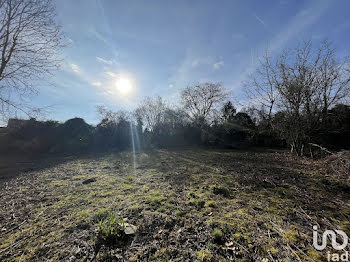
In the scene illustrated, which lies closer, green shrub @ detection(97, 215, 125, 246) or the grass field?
the grass field

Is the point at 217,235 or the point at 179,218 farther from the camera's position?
the point at 179,218

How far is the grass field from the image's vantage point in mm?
1469

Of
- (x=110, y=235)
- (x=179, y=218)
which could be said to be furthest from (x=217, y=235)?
(x=110, y=235)

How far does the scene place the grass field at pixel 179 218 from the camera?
1.47 metres

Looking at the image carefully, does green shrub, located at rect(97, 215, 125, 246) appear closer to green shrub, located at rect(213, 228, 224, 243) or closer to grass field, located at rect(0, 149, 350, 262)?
grass field, located at rect(0, 149, 350, 262)

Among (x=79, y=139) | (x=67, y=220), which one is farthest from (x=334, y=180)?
(x=79, y=139)

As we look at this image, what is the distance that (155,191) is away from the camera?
123 inches

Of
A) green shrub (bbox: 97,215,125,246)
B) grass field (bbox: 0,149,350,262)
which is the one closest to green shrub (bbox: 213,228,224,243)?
grass field (bbox: 0,149,350,262)

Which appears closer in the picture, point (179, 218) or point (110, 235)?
point (110, 235)

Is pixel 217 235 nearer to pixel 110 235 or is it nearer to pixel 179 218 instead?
pixel 179 218

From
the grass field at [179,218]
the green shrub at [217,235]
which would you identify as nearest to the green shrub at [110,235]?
the grass field at [179,218]

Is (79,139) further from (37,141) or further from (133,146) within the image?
(133,146)

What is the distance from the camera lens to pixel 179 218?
2.07m

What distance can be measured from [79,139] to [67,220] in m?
11.3
